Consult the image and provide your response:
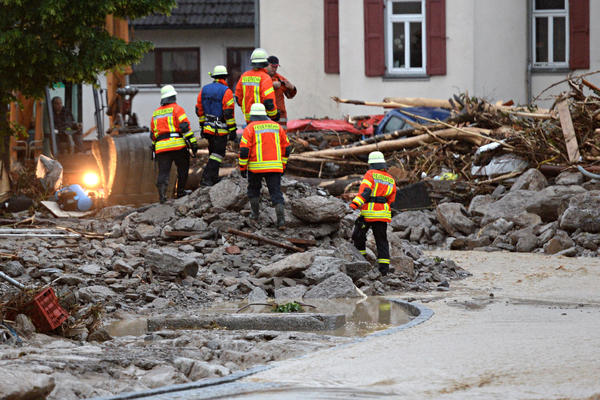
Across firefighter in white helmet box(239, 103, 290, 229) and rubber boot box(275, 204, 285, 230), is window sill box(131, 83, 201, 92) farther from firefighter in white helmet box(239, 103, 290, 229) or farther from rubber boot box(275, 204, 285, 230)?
rubber boot box(275, 204, 285, 230)

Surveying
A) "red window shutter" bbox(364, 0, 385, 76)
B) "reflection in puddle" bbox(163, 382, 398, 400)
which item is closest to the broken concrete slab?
"reflection in puddle" bbox(163, 382, 398, 400)

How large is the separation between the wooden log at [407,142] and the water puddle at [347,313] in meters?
9.55

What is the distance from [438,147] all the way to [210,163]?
6040 millimetres

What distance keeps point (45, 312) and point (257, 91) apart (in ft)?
24.9

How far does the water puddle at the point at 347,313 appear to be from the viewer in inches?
370

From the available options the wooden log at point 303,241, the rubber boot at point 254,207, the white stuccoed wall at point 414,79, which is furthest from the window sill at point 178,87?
the wooden log at point 303,241

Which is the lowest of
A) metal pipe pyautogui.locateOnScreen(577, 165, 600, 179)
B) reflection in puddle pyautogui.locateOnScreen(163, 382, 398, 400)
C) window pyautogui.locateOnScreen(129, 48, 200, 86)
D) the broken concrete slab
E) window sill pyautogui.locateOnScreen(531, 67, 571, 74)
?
the broken concrete slab

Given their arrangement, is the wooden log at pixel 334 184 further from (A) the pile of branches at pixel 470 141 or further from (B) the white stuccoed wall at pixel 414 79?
(B) the white stuccoed wall at pixel 414 79

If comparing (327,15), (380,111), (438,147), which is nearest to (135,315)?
(438,147)

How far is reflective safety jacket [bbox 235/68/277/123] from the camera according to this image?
15461 millimetres

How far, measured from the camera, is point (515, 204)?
693 inches

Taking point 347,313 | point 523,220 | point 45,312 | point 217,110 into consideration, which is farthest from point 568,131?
point 45,312

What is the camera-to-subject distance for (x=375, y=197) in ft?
43.0

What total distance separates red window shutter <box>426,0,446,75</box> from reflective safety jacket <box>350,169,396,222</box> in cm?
1108
